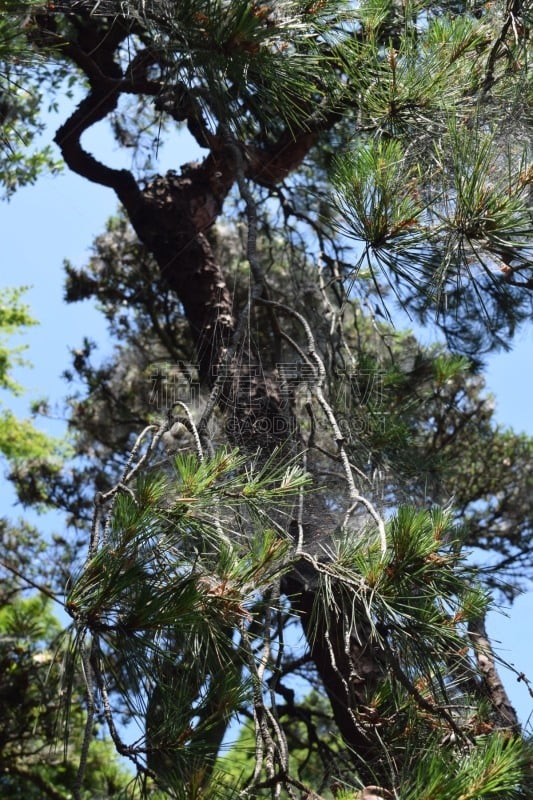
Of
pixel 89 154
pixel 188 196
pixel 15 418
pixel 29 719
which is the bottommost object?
pixel 29 719

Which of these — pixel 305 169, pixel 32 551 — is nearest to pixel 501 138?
pixel 305 169

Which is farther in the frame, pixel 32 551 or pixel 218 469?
pixel 32 551

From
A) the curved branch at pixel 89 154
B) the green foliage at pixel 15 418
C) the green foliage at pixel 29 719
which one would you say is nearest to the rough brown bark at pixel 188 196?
the curved branch at pixel 89 154

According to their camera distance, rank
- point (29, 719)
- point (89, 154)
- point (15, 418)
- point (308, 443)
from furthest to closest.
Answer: point (15, 418) → point (29, 719) → point (89, 154) → point (308, 443)

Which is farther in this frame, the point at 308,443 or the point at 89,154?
the point at 89,154

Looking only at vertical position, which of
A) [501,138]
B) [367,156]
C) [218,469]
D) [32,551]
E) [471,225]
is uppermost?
[32,551]

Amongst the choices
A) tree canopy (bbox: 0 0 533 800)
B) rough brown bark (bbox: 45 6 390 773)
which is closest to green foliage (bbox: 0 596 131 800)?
tree canopy (bbox: 0 0 533 800)

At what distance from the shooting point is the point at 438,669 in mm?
1432

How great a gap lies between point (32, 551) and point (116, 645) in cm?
368

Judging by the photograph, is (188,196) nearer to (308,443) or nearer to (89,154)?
(89,154)

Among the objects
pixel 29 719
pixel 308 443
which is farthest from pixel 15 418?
pixel 308 443

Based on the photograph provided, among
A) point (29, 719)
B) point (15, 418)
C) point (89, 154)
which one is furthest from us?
point (15, 418)

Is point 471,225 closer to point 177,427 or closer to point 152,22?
point 152,22

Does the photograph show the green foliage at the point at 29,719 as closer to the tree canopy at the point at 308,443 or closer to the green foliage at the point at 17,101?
the tree canopy at the point at 308,443
